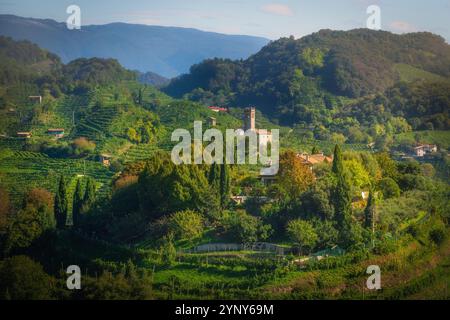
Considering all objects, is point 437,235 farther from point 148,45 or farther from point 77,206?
point 148,45

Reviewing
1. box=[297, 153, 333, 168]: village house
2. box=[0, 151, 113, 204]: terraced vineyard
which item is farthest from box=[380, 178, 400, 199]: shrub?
box=[0, 151, 113, 204]: terraced vineyard

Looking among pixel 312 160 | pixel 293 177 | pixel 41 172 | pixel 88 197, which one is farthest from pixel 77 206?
pixel 312 160

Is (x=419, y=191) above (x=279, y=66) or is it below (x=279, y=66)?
below

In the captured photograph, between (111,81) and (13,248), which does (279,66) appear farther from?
(13,248)

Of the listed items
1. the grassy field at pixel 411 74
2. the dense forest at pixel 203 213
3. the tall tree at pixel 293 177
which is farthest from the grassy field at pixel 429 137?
the tall tree at pixel 293 177
